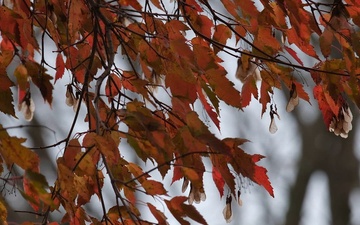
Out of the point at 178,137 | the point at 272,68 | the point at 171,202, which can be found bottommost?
the point at 171,202

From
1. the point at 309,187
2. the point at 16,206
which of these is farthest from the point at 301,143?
the point at 16,206

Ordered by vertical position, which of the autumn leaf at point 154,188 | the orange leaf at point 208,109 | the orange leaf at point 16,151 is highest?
the orange leaf at point 208,109

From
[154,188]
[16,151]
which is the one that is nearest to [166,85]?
[154,188]

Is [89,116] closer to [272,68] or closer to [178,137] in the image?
[178,137]

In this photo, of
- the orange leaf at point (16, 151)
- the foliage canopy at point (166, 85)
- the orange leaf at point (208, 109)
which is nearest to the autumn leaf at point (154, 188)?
the foliage canopy at point (166, 85)

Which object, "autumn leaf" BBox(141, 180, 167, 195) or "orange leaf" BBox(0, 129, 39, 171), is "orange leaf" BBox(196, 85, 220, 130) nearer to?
"autumn leaf" BBox(141, 180, 167, 195)

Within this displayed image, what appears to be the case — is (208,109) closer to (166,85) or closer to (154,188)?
(166,85)

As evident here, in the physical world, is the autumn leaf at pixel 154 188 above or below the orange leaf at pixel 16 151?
below

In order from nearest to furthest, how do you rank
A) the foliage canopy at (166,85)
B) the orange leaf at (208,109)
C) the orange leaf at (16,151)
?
the orange leaf at (16,151) < the foliage canopy at (166,85) < the orange leaf at (208,109)

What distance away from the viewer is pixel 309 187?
8008 mm

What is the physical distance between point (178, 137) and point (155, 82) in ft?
1.24

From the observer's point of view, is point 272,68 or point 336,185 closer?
point 272,68

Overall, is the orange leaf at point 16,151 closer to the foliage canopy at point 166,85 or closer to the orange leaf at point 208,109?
the foliage canopy at point 166,85

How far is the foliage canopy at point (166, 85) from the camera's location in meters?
1.63
